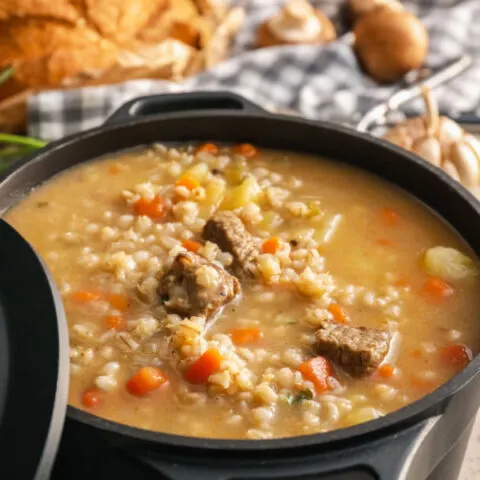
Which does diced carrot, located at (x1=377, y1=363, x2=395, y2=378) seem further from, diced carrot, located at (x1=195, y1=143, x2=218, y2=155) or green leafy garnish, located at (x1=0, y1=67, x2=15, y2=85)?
green leafy garnish, located at (x1=0, y1=67, x2=15, y2=85)

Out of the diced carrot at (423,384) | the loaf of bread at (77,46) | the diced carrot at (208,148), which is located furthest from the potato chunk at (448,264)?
the loaf of bread at (77,46)

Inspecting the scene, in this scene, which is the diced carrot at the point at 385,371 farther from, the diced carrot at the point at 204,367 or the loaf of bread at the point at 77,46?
the loaf of bread at the point at 77,46

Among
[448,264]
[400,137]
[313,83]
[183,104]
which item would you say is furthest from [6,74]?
[448,264]

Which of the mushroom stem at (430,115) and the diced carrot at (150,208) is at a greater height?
the mushroom stem at (430,115)

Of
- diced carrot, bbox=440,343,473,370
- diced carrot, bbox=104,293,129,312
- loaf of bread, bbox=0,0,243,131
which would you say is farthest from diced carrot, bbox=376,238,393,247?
loaf of bread, bbox=0,0,243,131

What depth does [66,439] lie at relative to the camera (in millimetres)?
1930

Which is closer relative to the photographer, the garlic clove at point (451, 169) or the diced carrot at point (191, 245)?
the diced carrot at point (191, 245)

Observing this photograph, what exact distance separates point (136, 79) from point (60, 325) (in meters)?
2.67

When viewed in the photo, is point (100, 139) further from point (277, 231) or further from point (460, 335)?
point (460, 335)

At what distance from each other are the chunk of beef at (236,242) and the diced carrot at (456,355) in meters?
0.58

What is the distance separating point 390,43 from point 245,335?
2.86 metres

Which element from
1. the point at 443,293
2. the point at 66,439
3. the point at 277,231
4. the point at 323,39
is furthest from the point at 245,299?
the point at 323,39

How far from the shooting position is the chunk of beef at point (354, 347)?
2.20 m

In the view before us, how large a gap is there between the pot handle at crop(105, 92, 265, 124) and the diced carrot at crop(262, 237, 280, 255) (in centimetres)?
66
